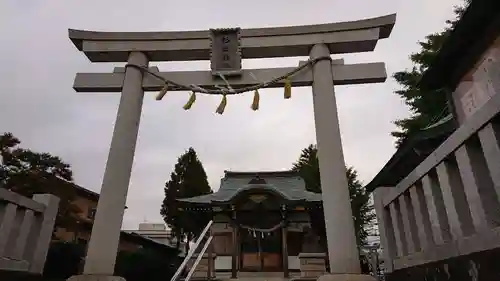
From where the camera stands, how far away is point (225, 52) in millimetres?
5820

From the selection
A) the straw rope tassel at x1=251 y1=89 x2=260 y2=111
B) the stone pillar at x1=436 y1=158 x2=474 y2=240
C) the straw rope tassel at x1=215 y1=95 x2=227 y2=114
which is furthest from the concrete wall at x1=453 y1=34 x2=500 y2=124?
the straw rope tassel at x1=215 y1=95 x2=227 y2=114

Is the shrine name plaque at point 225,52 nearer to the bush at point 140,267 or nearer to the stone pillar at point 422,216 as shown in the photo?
the stone pillar at point 422,216

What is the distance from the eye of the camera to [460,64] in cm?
536

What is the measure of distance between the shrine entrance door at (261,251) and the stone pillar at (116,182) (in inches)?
378

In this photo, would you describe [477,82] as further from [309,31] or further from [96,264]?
[96,264]

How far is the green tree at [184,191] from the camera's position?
20.7 m

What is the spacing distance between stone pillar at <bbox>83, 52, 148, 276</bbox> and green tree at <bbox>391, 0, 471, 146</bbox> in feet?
37.8

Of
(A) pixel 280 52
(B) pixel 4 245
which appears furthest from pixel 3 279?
(A) pixel 280 52

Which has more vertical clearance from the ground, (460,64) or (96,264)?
(460,64)

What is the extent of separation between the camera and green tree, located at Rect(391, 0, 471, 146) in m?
14.6

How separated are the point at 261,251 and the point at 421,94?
9.53 m

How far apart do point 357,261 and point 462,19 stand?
11.2 ft

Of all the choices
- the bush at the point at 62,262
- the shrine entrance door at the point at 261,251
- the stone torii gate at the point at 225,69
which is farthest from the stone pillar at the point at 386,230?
the bush at the point at 62,262

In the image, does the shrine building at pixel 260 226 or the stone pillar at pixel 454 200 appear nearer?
the stone pillar at pixel 454 200
